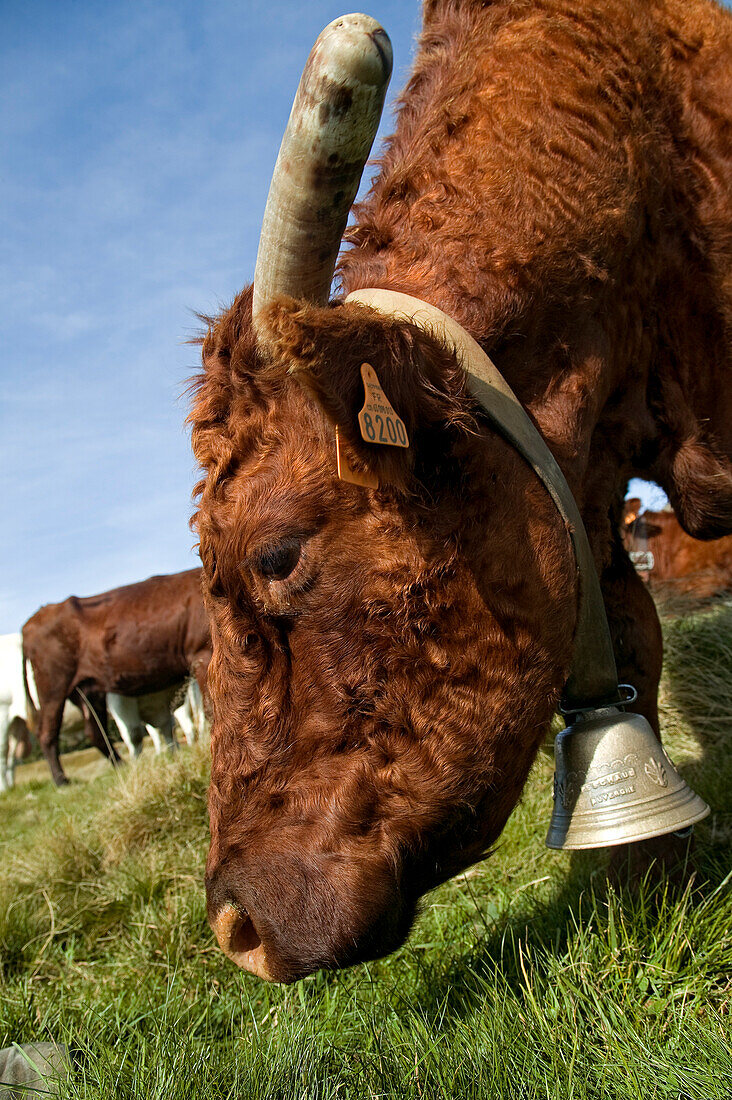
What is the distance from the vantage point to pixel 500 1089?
1.71 m

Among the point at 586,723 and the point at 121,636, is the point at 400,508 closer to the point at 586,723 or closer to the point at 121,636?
the point at 586,723

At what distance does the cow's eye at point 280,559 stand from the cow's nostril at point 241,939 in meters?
0.77

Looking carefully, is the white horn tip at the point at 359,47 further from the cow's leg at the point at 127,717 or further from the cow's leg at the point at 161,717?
the cow's leg at the point at 161,717

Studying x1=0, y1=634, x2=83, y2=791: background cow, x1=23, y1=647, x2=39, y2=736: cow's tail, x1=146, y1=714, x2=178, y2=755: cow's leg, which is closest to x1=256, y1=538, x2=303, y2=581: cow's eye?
x1=146, y1=714, x2=178, y2=755: cow's leg

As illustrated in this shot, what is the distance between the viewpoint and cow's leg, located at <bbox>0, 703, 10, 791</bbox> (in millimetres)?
17656

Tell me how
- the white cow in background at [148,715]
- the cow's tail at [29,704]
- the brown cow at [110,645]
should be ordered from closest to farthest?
the brown cow at [110,645], the white cow in background at [148,715], the cow's tail at [29,704]

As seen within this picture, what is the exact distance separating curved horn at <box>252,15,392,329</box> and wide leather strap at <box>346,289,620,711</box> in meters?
0.17

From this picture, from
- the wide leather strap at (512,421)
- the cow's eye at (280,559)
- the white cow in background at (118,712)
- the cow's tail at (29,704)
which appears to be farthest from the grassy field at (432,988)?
the cow's tail at (29,704)

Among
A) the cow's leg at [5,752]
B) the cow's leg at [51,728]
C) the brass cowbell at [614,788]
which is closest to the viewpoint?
the brass cowbell at [614,788]

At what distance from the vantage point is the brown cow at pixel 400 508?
1.72m

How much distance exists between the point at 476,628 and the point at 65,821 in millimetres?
4236

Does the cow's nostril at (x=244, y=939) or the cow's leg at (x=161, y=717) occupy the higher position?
the cow's leg at (x=161, y=717)

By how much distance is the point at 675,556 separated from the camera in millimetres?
9203

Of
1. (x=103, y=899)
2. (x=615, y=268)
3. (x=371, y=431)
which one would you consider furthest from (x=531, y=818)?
(x=371, y=431)
